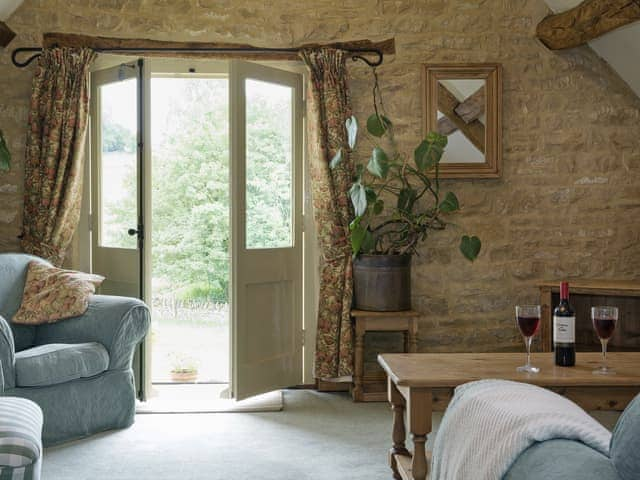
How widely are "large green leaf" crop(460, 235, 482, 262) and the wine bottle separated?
2.08 m

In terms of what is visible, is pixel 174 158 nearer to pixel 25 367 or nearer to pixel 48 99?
pixel 48 99

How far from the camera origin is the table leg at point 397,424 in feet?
10.4

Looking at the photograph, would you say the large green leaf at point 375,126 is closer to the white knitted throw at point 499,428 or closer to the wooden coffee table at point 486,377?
the wooden coffee table at point 486,377

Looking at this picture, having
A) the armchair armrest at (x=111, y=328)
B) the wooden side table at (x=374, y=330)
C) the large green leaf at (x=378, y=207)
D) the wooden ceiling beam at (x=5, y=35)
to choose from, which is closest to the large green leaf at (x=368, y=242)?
the large green leaf at (x=378, y=207)

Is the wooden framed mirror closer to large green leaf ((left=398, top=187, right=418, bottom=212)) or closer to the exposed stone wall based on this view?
the exposed stone wall

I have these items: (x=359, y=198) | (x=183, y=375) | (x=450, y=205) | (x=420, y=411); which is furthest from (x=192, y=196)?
(x=420, y=411)

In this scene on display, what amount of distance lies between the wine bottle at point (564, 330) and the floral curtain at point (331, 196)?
2334 millimetres

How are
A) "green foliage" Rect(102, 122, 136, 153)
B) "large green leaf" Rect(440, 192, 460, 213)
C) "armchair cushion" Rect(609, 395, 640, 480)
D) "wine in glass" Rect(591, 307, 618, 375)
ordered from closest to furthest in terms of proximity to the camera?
1. "armchair cushion" Rect(609, 395, 640, 480)
2. "wine in glass" Rect(591, 307, 618, 375)
3. "large green leaf" Rect(440, 192, 460, 213)
4. "green foliage" Rect(102, 122, 136, 153)

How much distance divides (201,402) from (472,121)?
260cm

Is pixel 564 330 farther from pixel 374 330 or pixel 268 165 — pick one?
pixel 268 165

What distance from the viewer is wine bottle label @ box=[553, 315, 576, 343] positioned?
2.64m

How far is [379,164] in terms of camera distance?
4832 mm

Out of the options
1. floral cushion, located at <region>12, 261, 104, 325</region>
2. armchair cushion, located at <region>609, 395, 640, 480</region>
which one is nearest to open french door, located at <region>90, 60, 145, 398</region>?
floral cushion, located at <region>12, 261, 104, 325</region>

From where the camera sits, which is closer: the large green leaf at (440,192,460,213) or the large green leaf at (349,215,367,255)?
the large green leaf at (349,215,367,255)
